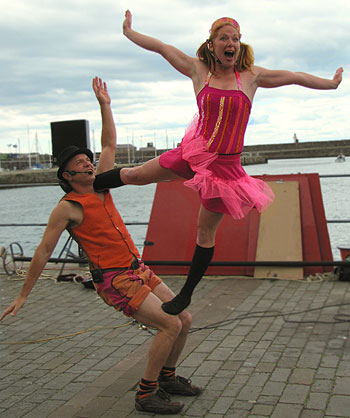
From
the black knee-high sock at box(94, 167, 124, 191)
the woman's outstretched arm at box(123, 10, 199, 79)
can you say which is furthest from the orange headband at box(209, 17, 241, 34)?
the black knee-high sock at box(94, 167, 124, 191)

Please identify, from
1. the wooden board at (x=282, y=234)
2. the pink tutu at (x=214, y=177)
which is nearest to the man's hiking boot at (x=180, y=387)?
the pink tutu at (x=214, y=177)

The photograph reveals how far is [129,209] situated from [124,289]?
1652 centimetres

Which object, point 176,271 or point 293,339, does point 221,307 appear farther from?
point 176,271

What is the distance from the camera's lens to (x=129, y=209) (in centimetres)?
2027

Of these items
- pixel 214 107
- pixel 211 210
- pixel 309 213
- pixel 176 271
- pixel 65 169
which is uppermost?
pixel 214 107

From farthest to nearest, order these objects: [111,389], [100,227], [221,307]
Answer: [221,307] < [111,389] < [100,227]

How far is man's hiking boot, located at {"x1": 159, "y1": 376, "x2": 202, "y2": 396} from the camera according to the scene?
399 cm

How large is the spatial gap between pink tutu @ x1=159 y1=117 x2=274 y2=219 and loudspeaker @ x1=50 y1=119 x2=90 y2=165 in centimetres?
415

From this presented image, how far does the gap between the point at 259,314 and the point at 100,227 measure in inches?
117

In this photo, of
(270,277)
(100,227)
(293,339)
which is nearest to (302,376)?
(293,339)

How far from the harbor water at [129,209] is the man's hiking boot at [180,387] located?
5270mm

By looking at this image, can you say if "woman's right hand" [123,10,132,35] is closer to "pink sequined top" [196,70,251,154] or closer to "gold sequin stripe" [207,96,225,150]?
"pink sequined top" [196,70,251,154]

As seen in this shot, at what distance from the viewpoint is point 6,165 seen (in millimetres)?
70875

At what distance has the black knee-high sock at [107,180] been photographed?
3.92 m
